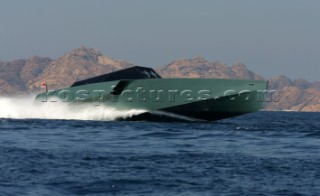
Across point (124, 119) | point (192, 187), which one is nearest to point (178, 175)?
point (192, 187)

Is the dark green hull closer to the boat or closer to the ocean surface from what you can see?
the boat

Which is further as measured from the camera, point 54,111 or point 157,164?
point 54,111

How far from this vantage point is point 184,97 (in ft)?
158

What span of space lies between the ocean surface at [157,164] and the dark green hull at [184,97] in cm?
1163

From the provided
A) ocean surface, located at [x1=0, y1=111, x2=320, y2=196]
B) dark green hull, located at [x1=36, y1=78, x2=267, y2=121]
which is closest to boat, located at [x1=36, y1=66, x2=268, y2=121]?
dark green hull, located at [x1=36, y1=78, x2=267, y2=121]

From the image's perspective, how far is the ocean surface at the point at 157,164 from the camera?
19359mm

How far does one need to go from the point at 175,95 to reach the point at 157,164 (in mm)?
24550

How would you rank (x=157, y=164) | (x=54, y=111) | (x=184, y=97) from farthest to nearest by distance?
1. (x=54, y=111)
2. (x=184, y=97)
3. (x=157, y=164)

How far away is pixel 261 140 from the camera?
33.6 meters

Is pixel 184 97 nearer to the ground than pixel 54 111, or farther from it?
farther from it

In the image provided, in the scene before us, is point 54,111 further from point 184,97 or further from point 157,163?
point 157,163

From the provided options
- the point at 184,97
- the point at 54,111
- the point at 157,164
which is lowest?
the point at 157,164

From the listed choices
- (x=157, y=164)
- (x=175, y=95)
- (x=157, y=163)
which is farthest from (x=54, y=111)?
(x=157, y=164)

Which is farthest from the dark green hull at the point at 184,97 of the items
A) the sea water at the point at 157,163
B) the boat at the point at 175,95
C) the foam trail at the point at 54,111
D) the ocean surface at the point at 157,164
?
the ocean surface at the point at 157,164
